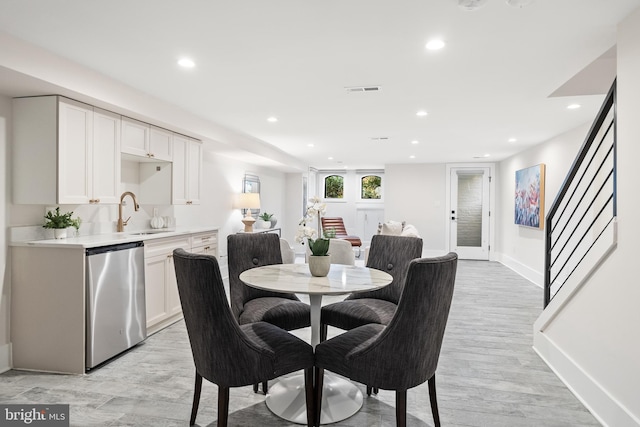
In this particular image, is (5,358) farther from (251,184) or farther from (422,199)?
(422,199)

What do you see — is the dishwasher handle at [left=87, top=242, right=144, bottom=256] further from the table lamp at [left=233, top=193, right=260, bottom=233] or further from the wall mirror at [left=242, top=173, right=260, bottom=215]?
the wall mirror at [left=242, top=173, right=260, bottom=215]

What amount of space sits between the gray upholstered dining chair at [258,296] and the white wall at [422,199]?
6464 mm

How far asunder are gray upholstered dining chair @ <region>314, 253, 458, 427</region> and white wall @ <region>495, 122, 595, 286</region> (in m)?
4.09

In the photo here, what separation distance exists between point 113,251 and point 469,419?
2728 millimetres

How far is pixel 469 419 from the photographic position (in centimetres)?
217

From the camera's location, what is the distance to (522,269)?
21.9 feet

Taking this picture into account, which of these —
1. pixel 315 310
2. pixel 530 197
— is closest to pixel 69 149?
pixel 315 310

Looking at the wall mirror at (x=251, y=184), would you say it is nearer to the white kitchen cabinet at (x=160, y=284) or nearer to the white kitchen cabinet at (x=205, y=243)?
the white kitchen cabinet at (x=205, y=243)

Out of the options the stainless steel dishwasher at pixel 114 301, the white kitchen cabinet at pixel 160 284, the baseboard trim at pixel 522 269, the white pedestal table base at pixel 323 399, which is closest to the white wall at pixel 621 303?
the white pedestal table base at pixel 323 399

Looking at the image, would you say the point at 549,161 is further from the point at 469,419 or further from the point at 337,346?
the point at 337,346

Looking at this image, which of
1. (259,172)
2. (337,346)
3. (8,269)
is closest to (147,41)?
(8,269)

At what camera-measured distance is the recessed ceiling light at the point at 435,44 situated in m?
2.38

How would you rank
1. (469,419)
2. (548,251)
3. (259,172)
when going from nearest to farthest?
1. (469,419)
2. (548,251)
3. (259,172)

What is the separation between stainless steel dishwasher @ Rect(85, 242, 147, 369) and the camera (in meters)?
2.80
